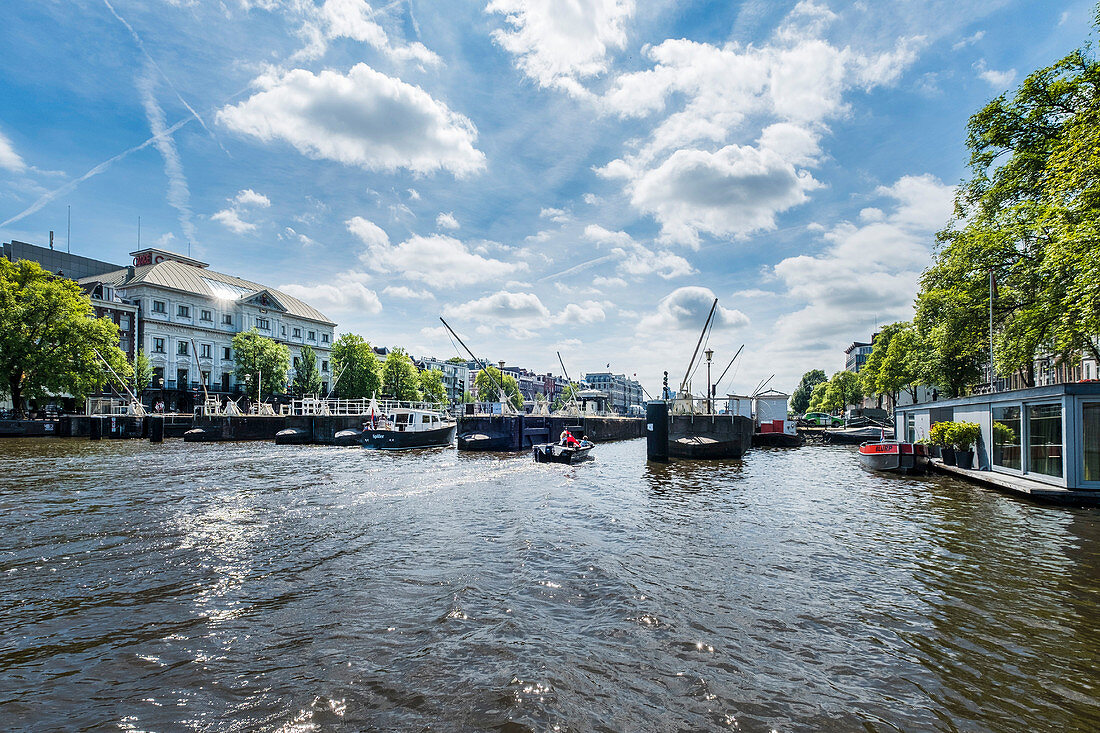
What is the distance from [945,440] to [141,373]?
95.0 metres

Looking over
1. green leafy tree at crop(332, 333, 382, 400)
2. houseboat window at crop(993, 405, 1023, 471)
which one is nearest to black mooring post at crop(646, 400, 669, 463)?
houseboat window at crop(993, 405, 1023, 471)

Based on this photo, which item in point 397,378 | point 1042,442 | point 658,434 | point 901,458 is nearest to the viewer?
point 1042,442

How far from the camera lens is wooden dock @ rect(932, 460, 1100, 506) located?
60.4ft

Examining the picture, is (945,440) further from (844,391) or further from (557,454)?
(844,391)

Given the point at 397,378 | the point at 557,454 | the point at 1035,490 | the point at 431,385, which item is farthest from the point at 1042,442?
the point at 431,385

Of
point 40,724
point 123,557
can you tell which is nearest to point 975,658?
point 40,724

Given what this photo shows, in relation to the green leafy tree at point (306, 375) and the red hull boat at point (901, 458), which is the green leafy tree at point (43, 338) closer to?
the green leafy tree at point (306, 375)

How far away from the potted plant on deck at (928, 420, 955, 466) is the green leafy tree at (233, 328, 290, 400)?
291 feet

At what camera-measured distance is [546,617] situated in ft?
30.6

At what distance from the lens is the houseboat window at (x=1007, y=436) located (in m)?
22.5

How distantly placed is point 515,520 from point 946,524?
13.6 m

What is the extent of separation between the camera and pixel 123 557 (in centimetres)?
1287

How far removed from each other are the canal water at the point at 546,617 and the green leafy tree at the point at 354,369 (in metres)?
76.2

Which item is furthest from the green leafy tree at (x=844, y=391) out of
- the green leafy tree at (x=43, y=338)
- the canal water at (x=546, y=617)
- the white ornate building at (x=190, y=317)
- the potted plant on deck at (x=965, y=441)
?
the green leafy tree at (x=43, y=338)
